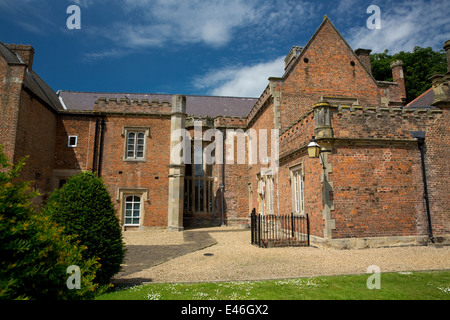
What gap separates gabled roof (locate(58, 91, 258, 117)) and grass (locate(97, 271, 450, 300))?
19853 millimetres

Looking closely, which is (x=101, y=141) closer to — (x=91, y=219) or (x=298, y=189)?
(x=298, y=189)

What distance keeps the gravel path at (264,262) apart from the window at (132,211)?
25.6 ft

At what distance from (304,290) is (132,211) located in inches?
611

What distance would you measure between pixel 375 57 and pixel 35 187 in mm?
38484

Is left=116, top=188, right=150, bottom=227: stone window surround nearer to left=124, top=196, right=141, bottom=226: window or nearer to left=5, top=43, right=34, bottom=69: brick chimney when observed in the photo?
left=124, top=196, right=141, bottom=226: window

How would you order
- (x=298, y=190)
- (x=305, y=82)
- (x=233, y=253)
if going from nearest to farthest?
(x=233, y=253), (x=298, y=190), (x=305, y=82)

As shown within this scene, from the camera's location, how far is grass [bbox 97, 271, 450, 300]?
5086mm

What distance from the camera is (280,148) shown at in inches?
618

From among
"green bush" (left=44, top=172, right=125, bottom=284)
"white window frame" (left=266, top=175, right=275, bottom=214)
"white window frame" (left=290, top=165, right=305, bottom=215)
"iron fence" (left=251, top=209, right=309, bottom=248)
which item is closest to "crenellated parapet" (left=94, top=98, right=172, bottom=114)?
"white window frame" (left=266, top=175, right=275, bottom=214)

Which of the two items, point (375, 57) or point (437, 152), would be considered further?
point (375, 57)

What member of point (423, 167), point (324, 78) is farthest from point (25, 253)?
point (324, 78)
